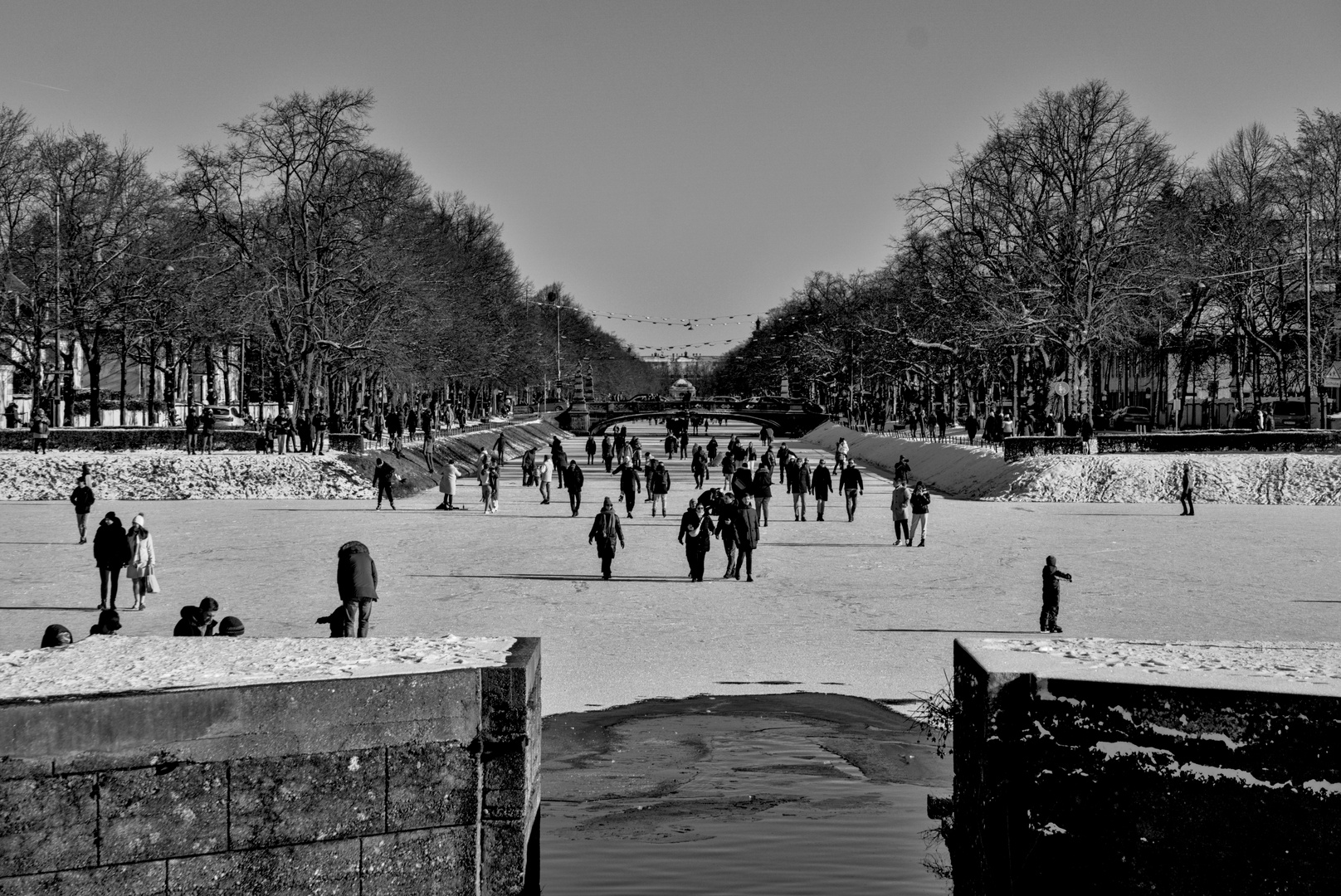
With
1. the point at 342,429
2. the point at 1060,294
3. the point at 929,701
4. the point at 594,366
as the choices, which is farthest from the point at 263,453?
the point at 594,366

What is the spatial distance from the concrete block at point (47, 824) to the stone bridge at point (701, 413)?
8750 cm

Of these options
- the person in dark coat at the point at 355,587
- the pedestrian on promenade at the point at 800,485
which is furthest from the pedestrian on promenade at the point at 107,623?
the pedestrian on promenade at the point at 800,485

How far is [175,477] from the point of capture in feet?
134

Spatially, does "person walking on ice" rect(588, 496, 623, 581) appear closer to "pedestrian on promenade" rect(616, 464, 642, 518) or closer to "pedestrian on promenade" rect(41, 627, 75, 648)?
"pedestrian on promenade" rect(616, 464, 642, 518)

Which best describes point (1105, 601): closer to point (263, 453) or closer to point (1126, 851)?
point (1126, 851)

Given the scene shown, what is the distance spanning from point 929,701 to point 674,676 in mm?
3137

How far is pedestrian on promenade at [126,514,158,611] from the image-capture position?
1906cm

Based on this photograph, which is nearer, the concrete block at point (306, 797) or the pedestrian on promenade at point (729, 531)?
the concrete block at point (306, 797)

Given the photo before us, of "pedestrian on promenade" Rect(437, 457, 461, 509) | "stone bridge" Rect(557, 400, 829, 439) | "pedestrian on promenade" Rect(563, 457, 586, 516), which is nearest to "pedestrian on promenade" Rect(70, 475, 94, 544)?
"pedestrian on promenade" Rect(437, 457, 461, 509)

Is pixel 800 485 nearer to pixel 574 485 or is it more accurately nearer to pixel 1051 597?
pixel 574 485

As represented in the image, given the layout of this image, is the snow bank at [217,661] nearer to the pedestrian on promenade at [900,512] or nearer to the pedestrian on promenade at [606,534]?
the pedestrian on promenade at [606,534]

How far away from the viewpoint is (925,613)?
18.9 metres

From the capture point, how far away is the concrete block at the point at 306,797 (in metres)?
8.32

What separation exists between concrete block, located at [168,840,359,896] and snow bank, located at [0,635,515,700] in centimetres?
98
